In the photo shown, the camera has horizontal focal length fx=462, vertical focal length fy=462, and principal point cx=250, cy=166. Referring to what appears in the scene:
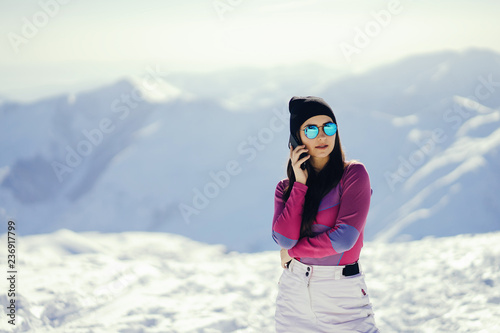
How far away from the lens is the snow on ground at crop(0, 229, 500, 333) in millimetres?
4613

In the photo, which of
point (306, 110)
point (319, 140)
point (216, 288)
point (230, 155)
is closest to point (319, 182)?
point (319, 140)

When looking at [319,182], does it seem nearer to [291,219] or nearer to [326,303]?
[291,219]

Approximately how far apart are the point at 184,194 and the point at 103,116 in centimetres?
521

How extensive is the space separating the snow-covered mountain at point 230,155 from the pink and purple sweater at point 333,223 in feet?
19.9

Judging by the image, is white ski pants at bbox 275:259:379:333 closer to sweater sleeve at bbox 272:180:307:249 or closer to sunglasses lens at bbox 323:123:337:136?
sweater sleeve at bbox 272:180:307:249

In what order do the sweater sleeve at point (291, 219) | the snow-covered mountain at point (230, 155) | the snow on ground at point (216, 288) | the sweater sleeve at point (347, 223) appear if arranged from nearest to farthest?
the sweater sleeve at point (347, 223), the sweater sleeve at point (291, 219), the snow on ground at point (216, 288), the snow-covered mountain at point (230, 155)

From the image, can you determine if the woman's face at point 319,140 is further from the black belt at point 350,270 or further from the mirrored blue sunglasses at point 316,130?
the black belt at point 350,270

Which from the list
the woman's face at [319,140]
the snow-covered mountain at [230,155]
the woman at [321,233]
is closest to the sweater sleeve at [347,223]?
the woman at [321,233]

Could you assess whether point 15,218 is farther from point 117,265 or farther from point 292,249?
point 292,249

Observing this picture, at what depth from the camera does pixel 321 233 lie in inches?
76.9

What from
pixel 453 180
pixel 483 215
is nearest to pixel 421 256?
pixel 483 215

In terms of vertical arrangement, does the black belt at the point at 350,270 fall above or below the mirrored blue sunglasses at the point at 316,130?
below

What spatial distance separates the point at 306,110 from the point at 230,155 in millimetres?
10189

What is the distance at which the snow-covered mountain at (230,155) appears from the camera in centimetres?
926
